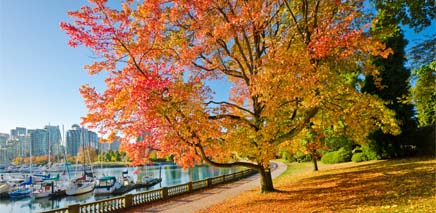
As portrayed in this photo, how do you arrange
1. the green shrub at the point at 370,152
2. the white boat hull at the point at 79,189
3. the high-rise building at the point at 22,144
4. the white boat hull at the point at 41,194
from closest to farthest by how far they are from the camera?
1. the green shrub at the point at 370,152
2. the white boat hull at the point at 41,194
3. the white boat hull at the point at 79,189
4. the high-rise building at the point at 22,144

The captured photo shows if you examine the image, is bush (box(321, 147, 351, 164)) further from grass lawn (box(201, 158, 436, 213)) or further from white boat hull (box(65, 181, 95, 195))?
white boat hull (box(65, 181, 95, 195))

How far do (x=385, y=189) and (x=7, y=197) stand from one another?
57145 millimetres

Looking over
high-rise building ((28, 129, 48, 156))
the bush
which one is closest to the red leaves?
the bush

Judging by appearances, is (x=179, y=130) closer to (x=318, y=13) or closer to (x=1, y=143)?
(x=318, y=13)

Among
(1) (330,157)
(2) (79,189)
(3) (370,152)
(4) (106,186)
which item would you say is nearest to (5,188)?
(2) (79,189)

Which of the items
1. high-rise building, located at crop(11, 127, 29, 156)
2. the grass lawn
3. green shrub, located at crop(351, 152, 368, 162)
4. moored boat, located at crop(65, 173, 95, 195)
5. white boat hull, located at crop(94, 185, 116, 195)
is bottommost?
white boat hull, located at crop(94, 185, 116, 195)

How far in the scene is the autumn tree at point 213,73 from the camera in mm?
10789

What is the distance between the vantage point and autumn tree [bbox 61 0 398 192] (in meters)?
10.8

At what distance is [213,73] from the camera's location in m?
15.0

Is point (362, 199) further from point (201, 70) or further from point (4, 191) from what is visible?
point (4, 191)

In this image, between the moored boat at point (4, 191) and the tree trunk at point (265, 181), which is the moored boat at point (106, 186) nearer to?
the moored boat at point (4, 191)

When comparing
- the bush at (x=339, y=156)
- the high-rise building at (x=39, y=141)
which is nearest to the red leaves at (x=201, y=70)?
the bush at (x=339, y=156)

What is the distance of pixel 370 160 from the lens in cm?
2789

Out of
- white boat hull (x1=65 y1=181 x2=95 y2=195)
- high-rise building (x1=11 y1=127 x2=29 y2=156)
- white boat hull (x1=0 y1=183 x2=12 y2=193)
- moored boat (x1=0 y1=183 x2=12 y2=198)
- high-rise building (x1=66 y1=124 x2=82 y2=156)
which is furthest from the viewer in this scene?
high-rise building (x1=66 y1=124 x2=82 y2=156)
